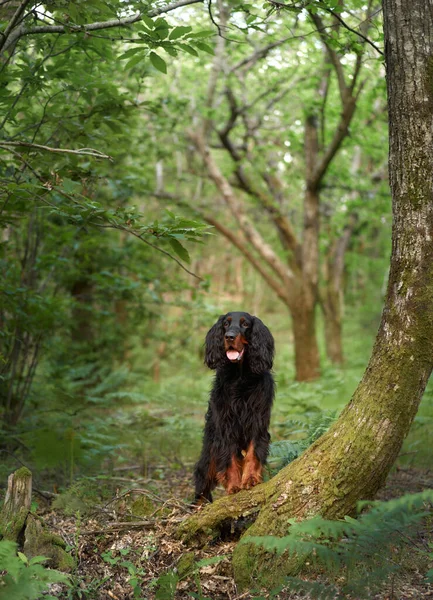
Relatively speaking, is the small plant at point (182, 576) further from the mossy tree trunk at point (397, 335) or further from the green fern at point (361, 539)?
the green fern at point (361, 539)

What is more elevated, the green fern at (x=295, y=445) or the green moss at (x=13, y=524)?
the green fern at (x=295, y=445)

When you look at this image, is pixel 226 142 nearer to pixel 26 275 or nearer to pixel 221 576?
pixel 26 275

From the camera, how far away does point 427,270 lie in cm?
328

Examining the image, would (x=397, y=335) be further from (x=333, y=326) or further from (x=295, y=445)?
(x=333, y=326)

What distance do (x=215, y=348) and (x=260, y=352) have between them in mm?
388

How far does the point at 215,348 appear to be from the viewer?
4527mm

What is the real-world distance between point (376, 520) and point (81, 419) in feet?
18.9

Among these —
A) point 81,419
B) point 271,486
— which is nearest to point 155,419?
point 81,419

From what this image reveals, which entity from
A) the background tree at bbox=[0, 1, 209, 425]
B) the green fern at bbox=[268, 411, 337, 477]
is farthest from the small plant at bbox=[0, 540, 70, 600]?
the green fern at bbox=[268, 411, 337, 477]

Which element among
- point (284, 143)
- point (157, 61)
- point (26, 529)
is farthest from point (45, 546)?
point (284, 143)

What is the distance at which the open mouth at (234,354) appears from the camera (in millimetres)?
4258

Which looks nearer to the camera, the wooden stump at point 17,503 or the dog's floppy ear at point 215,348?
the wooden stump at point 17,503

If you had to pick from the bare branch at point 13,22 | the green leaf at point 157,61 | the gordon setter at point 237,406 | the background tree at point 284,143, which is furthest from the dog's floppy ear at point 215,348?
the background tree at point 284,143

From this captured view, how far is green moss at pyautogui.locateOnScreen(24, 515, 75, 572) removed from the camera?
332 cm
